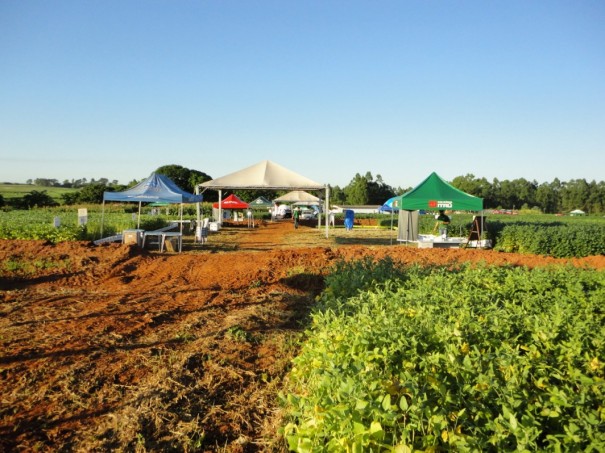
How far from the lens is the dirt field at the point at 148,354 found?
142 inches

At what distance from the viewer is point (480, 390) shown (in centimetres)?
230

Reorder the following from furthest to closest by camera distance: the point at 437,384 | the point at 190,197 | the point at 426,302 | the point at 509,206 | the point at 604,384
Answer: the point at 509,206
the point at 190,197
the point at 426,302
the point at 437,384
the point at 604,384

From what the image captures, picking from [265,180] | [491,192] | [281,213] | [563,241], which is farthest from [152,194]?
[491,192]

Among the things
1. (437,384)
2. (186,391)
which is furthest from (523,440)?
(186,391)

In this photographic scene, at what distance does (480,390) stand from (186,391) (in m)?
2.94

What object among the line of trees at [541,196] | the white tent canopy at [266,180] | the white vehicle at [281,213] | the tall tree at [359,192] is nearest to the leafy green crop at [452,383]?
the white tent canopy at [266,180]

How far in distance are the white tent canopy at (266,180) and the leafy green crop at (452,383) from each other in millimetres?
16025

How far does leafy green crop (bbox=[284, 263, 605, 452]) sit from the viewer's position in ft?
6.72

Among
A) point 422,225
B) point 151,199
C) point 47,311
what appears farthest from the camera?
point 422,225

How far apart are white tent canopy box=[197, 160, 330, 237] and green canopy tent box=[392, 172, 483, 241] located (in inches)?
168

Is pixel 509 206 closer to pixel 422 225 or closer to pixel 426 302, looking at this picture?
pixel 422 225

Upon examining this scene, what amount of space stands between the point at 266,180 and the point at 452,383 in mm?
17940

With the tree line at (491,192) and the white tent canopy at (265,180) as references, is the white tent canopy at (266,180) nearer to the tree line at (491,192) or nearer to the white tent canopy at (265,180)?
the white tent canopy at (265,180)

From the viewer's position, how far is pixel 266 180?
65.9 ft
